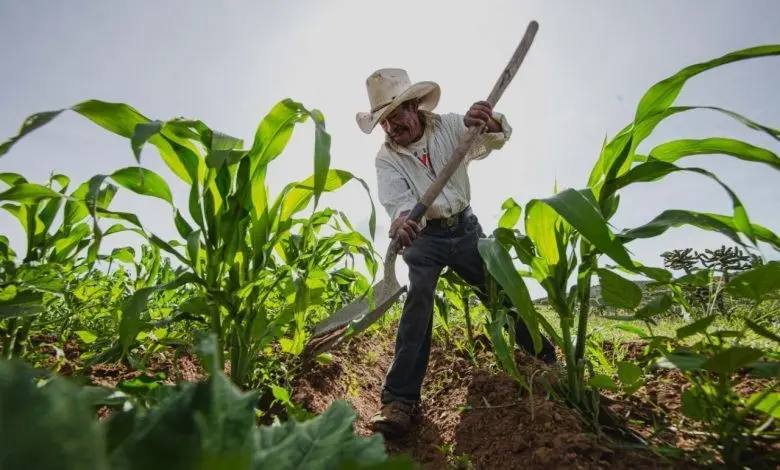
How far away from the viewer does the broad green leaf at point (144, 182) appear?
108 centimetres

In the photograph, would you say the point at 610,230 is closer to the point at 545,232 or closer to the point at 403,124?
the point at 545,232

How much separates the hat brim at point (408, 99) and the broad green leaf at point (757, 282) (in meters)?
1.53

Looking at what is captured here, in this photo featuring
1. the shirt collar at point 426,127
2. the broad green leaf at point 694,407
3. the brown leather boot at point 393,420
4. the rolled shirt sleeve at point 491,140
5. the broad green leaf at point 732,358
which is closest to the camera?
the broad green leaf at point 732,358

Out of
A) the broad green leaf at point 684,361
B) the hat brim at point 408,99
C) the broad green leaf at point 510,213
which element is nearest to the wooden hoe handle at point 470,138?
the broad green leaf at point 510,213

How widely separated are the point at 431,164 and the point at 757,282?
1.49 m

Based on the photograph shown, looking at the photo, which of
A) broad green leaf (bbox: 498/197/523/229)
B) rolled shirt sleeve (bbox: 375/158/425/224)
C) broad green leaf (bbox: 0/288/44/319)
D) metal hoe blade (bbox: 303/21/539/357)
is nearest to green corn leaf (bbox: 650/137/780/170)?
broad green leaf (bbox: 498/197/523/229)

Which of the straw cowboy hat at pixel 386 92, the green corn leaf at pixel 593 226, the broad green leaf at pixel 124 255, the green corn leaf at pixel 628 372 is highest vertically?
the straw cowboy hat at pixel 386 92

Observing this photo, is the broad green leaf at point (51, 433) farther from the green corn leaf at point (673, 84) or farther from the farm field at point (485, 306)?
the green corn leaf at point (673, 84)

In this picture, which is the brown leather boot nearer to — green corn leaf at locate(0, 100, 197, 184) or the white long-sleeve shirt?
the white long-sleeve shirt

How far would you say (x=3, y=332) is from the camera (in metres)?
1.31

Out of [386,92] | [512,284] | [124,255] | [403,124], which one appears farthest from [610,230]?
[124,255]

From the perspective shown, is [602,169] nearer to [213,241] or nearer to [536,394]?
[536,394]

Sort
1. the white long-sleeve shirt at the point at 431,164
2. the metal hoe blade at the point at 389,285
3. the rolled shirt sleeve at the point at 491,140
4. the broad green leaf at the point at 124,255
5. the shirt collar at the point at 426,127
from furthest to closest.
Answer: the shirt collar at the point at 426,127 < the rolled shirt sleeve at the point at 491,140 < the white long-sleeve shirt at the point at 431,164 < the broad green leaf at the point at 124,255 < the metal hoe blade at the point at 389,285

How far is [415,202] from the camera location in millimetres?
1905
